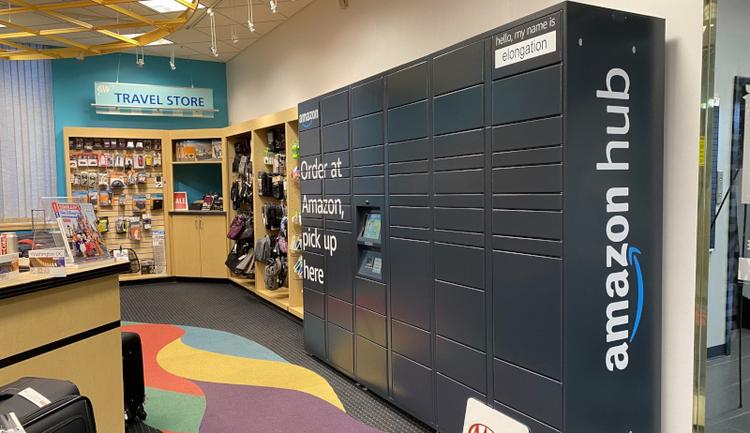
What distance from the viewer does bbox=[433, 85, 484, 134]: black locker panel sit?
8.34 feet

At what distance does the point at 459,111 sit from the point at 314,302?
239 centimetres

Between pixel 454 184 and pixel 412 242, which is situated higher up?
pixel 454 184

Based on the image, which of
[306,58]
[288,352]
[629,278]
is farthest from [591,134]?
[306,58]

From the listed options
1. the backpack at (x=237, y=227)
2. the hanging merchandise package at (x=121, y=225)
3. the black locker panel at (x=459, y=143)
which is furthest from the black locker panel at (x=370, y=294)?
the hanging merchandise package at (x=121, y=225)

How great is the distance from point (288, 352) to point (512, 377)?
271 cm

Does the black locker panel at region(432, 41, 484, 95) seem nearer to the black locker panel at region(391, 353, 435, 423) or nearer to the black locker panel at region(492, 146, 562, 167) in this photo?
the black locker panel at region(492, 146, 562, 167)

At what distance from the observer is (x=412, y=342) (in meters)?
3.14

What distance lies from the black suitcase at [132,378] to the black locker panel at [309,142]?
201 centimetres

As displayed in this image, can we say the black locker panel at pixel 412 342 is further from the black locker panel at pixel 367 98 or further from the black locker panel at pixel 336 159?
the black locker panel at pixel 367 98

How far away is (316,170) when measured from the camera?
431 centimetres

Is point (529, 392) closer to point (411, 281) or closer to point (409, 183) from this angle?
point (411, 281)

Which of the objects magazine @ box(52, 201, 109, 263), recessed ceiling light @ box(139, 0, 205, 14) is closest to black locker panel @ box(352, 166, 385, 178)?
magazine @ box(52, 201, 109, 263)

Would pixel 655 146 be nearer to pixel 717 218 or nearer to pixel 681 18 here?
pixel 717 218

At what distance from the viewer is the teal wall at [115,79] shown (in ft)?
25.4
